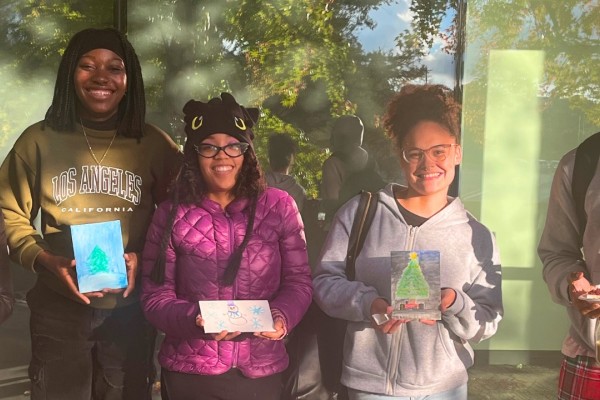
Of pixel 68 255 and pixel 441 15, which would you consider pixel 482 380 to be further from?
pixel 68 255

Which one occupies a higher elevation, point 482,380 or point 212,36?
point 212,36

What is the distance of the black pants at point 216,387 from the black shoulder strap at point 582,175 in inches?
59.7

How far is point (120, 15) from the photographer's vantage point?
3.51m

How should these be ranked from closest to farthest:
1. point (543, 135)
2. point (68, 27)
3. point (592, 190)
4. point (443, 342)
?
point (592, 190) → point (443, 342) → point (68, 27) → point (543, 135)

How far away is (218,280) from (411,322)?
90 centimetres

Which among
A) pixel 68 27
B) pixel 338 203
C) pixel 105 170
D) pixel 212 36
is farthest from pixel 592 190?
pixel 68 27

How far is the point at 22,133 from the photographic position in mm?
3385

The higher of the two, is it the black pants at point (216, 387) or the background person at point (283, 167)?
the background person at point (283, 167)

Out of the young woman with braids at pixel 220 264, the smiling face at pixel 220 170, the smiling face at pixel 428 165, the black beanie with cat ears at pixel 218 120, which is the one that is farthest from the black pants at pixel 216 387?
the smiling face at pixel 428 165

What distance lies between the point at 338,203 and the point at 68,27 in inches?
62.1

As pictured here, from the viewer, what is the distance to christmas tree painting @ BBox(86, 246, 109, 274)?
3133 millimetres

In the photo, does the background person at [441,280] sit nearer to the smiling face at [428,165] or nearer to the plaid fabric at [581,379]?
the smiling face at [428,165]

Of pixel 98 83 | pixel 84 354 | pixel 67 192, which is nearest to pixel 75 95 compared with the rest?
pixel 98 83

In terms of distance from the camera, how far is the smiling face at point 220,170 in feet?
10.2
